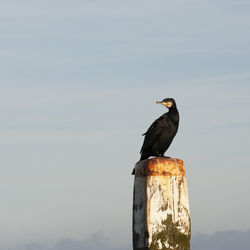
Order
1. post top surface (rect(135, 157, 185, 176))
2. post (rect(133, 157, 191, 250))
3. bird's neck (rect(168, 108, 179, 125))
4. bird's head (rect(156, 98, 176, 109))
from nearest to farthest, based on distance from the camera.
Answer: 1. post (rect(133, 157, 191, 250))
2. post top surface (rect(135, 157, 185, 176))
3. bird's head (rect(156, 98, 176, 109))
4. bird's neck (rect(168, 108, 179, 125))

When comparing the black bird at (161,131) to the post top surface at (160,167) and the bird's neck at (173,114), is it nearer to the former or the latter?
the bird's neck at (173,114)

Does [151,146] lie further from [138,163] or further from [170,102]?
[138,163]

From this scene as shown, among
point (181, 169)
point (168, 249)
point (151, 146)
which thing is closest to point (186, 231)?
point (168, 249)

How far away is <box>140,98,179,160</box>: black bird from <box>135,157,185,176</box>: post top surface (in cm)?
411

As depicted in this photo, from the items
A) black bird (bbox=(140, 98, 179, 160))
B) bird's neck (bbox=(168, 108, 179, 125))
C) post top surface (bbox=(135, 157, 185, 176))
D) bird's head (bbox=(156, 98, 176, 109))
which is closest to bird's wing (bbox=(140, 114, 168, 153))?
black bird (bbox=(140, 98, 179, 160))

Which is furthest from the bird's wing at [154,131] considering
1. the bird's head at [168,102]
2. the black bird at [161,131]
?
the bird's head at [168,102]

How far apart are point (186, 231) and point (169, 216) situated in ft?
1.02

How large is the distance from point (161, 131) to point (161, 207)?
14.8 ft

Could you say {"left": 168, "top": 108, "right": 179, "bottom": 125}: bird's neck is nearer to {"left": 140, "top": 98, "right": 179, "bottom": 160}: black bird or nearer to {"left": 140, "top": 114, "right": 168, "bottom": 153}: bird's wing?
{"left": 140, "top": 98, "right": 179, "bottom": 160}: black bird

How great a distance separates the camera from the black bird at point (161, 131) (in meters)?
9.99

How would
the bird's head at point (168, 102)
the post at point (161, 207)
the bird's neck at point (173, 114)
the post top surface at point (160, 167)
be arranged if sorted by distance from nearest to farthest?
the post at point (161, 207) < the post top surface at point (160, 167) < the bird's head at point (168, 102) < the bird's neck at point (173, 114)

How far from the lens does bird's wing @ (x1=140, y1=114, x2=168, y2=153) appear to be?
9.98m

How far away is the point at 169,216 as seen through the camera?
5652 mm

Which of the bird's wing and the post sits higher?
the bird's wing
